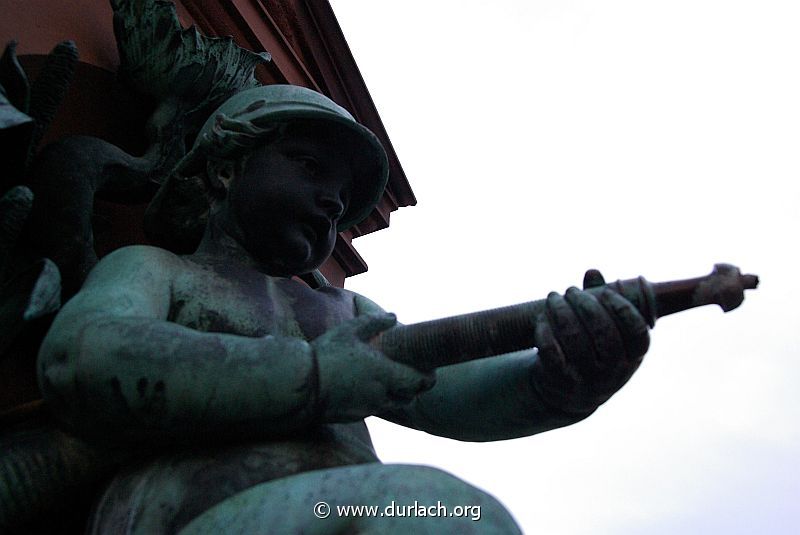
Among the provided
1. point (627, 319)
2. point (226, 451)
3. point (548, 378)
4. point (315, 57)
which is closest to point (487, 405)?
point (548, 378)

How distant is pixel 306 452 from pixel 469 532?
534 mm

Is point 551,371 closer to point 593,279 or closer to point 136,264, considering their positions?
point 593,279

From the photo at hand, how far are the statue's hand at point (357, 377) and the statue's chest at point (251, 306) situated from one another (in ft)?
1.31

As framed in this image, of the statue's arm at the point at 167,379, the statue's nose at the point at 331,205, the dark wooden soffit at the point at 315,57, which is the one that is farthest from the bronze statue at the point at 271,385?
the dark wooden soffit at the point at 315,57

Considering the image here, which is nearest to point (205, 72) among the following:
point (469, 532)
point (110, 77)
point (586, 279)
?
point (110, 77)

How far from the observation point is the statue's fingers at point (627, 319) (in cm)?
184

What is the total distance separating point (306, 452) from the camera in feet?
Answer: 6.46

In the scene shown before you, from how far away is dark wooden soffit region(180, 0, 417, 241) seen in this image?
11.7 feet

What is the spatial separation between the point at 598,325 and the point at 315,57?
2.53 metres

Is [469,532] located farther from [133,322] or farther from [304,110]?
[304,110]

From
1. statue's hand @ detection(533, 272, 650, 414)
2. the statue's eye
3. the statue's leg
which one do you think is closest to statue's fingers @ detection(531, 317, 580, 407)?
statue's hand @ detection(533, 272, 650, 414)

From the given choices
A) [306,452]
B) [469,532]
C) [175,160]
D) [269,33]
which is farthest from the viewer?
[269,33]

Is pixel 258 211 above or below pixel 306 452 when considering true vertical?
above

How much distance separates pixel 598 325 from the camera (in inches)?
72.9
